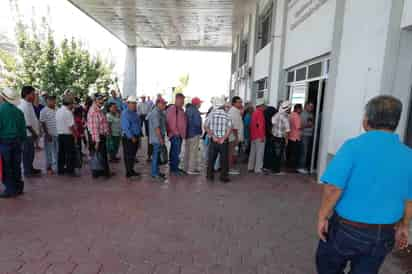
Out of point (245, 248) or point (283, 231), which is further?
point (283, 231)

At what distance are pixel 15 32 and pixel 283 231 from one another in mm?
14480

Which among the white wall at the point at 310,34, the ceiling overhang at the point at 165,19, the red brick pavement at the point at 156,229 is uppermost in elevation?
the ceiling overhang at the point at 165,19

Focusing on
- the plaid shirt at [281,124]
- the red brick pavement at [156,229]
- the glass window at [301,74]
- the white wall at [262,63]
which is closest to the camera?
the red brick pavement at [156,229]

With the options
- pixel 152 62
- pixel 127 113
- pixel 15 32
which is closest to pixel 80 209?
pixel 127 113

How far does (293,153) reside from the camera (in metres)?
7.28

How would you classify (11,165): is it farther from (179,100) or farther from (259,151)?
(259,151)

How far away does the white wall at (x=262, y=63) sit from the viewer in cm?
1123

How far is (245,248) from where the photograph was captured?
3.47m

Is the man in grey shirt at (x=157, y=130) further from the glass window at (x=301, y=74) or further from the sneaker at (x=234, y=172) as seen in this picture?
the glass window at (x=301, y=74)

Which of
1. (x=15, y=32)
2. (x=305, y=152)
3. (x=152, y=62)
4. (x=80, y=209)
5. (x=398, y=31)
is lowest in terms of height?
(x=80, y=209)

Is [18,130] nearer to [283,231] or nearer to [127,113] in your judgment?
[127,113]

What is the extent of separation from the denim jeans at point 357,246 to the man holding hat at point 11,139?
4.87 m

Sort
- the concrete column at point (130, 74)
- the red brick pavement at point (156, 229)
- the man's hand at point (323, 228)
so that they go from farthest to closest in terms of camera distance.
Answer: the concrete column at point (130, 74), the red brick pavement at point (156, 229), the man's hand at point (323, 228)

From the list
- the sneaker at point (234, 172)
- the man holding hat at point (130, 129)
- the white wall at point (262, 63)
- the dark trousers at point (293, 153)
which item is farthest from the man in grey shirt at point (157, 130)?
the white wall at point (262, 63)
